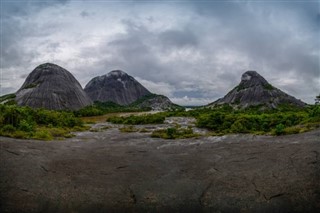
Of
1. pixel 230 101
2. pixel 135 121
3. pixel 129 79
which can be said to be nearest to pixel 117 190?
pixel 135 121

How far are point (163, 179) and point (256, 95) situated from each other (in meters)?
64.3

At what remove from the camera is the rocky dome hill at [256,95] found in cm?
6731

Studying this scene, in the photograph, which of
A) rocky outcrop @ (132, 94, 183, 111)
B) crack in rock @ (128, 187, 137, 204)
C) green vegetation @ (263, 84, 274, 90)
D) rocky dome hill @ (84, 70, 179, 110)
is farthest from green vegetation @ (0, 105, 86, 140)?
rocky dome hill @ (84, 70, 179, 110)

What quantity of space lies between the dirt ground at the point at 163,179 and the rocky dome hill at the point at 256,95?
53.9 meters

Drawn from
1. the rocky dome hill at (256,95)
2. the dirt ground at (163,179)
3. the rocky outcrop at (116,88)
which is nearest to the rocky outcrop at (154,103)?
the rocky outcrop at (116,88)

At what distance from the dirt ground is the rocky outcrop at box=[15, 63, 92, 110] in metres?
44.8

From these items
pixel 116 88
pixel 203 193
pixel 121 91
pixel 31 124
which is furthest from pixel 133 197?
pixel 116 88

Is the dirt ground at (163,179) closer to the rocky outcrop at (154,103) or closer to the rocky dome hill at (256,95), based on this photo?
the rocky dome hill at (256,95)

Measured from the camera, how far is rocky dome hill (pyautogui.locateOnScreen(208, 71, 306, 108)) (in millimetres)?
67312

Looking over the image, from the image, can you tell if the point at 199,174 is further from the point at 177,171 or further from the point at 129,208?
the point at 129,208

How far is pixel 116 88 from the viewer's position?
126125 mm

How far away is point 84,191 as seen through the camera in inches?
383

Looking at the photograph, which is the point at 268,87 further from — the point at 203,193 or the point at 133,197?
the point at 133,197

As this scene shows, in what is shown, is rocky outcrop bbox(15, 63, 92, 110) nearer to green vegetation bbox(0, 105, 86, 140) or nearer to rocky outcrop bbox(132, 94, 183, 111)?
green vegetation bbox(0, 105, 86, 140)
